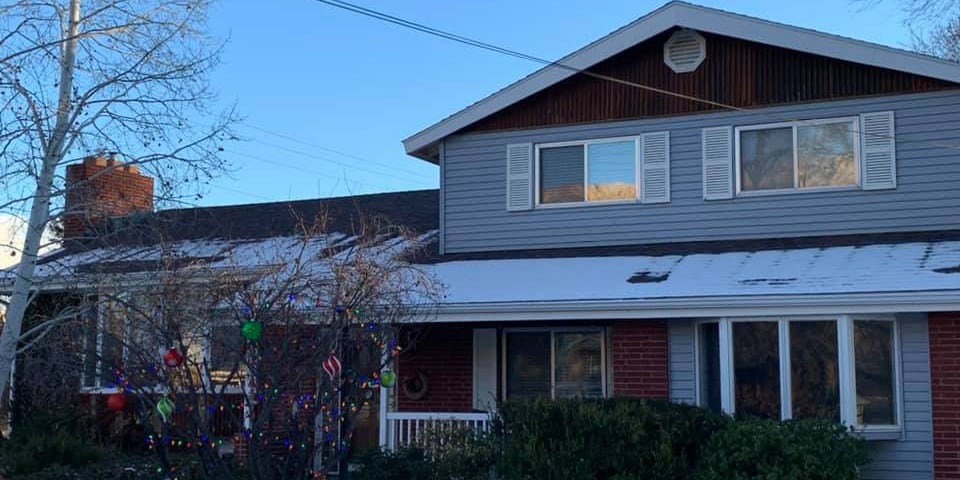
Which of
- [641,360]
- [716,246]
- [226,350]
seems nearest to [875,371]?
[641,360]

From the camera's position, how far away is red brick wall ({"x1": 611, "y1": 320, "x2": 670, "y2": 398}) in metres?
13.1

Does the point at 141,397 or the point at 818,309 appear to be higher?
the point at 818,309

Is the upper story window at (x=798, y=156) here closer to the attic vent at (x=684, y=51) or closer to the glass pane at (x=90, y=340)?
the attic vent at (x=684, y=51)

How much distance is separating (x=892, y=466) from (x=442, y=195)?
7142 mm

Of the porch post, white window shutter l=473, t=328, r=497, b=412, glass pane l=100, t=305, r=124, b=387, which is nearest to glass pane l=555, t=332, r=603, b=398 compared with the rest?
white window shutter l=473, t=328, r=497, b=412

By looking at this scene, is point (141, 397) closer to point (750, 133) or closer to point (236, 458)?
point (236, 458)

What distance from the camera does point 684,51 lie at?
14.8 meters

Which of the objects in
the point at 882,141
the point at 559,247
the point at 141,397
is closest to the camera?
the point at 141,397

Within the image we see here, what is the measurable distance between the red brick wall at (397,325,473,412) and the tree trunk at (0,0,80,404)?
5117 millimetres

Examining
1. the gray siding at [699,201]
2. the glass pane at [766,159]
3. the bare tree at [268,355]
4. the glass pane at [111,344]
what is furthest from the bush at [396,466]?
the glass pane at [766,159]

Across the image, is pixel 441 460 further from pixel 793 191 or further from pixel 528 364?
pixel 793 191

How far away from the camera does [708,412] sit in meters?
11.6

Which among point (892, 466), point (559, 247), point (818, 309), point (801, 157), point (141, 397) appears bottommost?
point (892, 466)

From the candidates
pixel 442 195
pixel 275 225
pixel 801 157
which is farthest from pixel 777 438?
pixel 275 225
